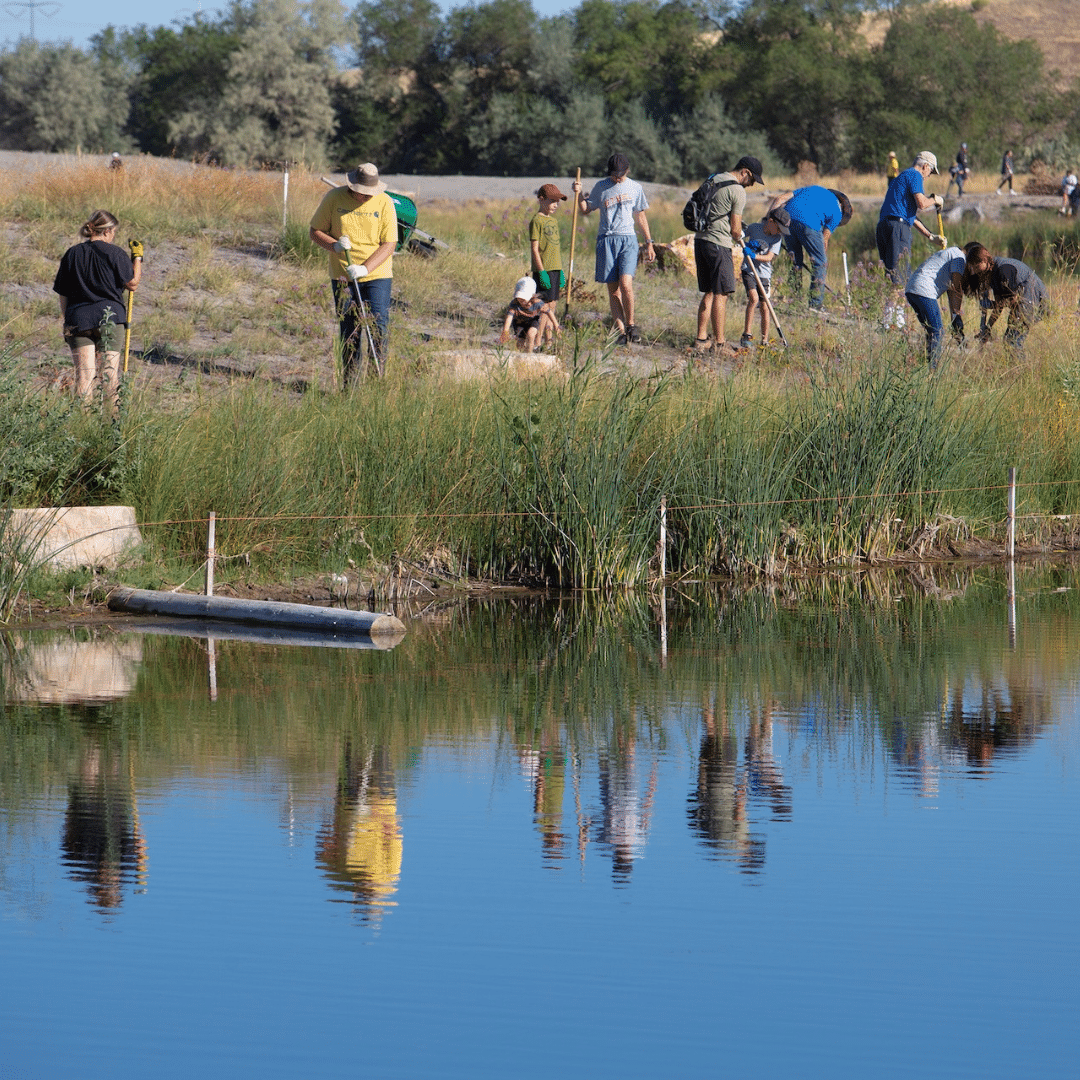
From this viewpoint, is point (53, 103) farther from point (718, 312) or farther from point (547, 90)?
point (718, 312)

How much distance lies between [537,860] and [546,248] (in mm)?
10320

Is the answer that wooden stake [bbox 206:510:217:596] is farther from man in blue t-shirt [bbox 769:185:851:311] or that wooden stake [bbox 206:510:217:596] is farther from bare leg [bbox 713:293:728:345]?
man in blue t-shirt [bbox 769:185:851:311]

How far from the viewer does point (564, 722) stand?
736cm

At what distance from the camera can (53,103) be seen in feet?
192

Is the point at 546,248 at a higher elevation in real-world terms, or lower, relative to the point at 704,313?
higher

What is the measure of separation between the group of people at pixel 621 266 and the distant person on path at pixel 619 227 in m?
0.01

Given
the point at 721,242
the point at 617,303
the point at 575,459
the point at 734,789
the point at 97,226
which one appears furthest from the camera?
the point at 617,303

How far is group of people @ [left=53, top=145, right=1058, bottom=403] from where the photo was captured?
38.5 ft

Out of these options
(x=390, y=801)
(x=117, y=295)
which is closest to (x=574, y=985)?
(x=390, y=801)

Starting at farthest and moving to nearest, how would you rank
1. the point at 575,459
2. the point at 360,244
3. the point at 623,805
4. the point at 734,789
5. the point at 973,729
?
the point at 360,244 < the point at 575,459 < the point at 973,729 < the point at 734,789 < the point at 623,805

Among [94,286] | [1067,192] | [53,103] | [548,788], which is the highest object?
[53,103]

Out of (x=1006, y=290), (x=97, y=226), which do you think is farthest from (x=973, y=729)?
(x=1006, y=290)

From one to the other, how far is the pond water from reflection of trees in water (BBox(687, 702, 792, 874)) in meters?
0.02

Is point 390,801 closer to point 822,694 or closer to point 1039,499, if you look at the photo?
point 822,694
